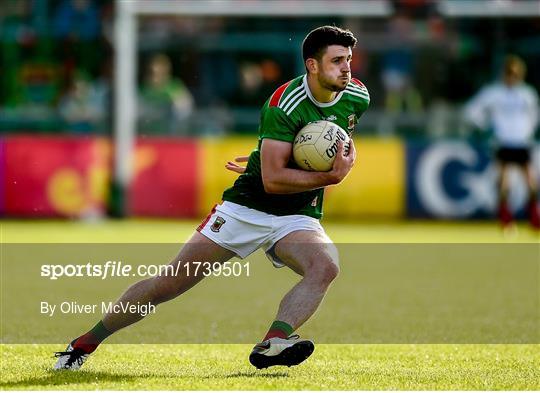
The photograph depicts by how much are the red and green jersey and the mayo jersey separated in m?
11.6

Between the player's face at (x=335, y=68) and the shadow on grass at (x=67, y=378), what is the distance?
72.2 inches

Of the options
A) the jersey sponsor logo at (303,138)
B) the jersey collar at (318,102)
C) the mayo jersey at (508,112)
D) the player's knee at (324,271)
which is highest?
the jersey collar at (318,102)

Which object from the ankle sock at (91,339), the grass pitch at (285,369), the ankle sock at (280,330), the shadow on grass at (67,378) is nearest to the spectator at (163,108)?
the grass pitch at (285,369)

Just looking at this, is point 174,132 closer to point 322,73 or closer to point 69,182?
point 69,182

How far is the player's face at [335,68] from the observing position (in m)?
7.07

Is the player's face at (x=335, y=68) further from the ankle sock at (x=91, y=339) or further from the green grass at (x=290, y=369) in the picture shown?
the ankle sock at (x=91, y=339)

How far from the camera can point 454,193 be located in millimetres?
20312

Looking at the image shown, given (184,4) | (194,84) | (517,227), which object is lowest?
(517,227)

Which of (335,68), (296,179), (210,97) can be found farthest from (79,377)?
(210,97)

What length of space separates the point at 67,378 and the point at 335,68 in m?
2.13

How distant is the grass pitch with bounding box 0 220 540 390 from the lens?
6727 millimetres

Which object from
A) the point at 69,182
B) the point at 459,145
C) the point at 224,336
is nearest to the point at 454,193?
the point at 459,145

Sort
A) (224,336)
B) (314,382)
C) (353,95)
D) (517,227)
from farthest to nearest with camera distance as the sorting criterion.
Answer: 1. (517,227)
2. (224,336)
3. (353,95)
4. (314,382)

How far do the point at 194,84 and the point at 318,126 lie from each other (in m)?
14.3
